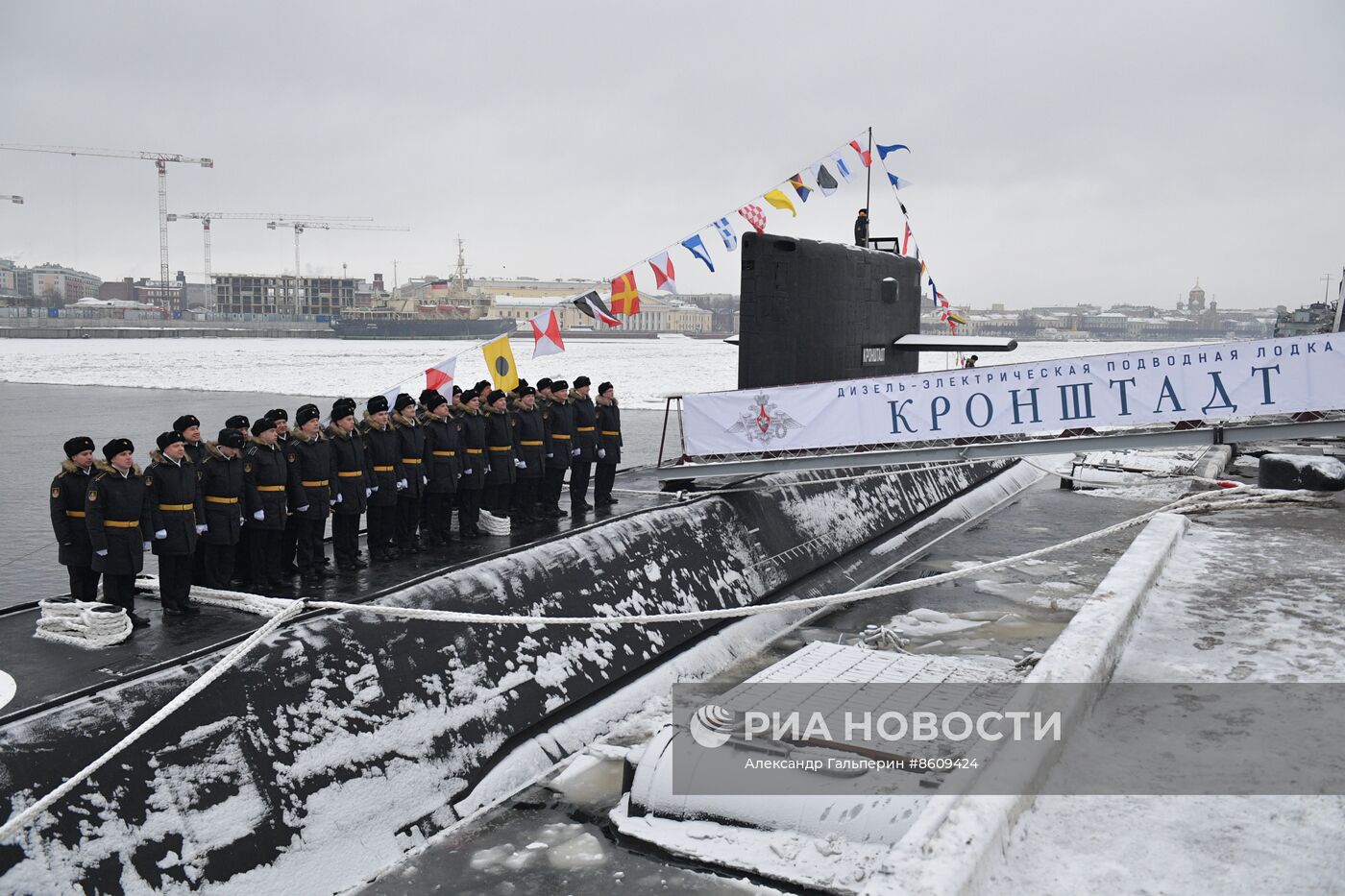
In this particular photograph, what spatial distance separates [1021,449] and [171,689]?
7.54 metres

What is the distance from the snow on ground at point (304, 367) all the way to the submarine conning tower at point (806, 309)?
57.7ft

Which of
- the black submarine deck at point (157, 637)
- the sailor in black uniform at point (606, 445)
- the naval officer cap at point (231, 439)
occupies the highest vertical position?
the naval officer cap at point (231, 439)

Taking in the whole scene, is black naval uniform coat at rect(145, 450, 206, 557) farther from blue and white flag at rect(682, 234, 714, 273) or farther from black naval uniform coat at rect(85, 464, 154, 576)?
blue and white flag at rect(682, 234, 714, 273)

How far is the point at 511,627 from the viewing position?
723 centimetres

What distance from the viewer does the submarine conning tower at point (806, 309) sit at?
11.3m

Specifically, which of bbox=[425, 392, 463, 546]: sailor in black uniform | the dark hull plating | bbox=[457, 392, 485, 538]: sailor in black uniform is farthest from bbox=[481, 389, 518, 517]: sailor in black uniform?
the dark hull plating

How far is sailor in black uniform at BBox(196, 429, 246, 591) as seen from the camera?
22.6 ft

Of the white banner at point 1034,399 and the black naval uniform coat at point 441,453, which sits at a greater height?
the white banner at point 1034,399

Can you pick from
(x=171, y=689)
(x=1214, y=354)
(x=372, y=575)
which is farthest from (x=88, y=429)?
(x=1214, y=354)

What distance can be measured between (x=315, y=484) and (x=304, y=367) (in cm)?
4410

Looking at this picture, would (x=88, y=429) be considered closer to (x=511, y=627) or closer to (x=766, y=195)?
(x=766, y=195)

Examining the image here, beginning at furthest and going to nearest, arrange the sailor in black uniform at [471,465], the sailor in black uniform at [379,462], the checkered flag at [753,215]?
the checkered flag at [753,215] < the sailor in black uniform at [471,465] < the sailor in black uniform at [379,462]

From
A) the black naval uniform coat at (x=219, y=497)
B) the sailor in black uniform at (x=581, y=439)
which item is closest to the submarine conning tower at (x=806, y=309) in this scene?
the sailor in black uniform at (x=581, y=439)

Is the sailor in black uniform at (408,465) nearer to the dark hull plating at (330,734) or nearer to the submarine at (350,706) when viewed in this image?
the submarine at (350,706)
